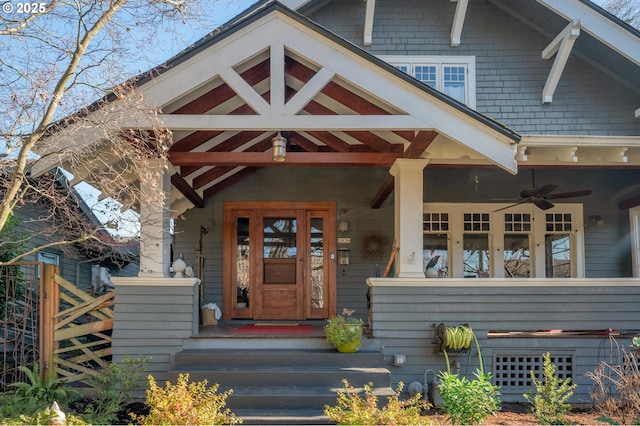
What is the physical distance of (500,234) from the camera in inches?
339

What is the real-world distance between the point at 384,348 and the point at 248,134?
3.61 metres

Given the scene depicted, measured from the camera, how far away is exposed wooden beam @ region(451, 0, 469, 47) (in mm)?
7844

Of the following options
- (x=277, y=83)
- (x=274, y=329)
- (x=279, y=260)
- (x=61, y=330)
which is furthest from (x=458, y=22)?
(x=61, y=330)

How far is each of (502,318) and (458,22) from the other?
15.0 ft

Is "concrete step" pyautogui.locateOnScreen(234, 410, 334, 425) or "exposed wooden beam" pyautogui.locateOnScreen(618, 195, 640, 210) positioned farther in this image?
"exposed wooden beam" pyautogui.locateOnScreen(618, 195, 640, 210)

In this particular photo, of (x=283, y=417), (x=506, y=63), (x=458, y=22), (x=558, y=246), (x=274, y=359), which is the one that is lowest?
(x=283, y=417)

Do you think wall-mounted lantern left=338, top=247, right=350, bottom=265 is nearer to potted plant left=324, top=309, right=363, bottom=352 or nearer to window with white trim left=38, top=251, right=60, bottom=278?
potted plant left=324, top=309, right=363, bottom=352

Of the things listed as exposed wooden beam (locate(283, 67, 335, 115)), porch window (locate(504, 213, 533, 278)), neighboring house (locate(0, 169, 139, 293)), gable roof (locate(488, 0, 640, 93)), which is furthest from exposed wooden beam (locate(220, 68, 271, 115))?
porch window (locate(504, 213, 533, 278))

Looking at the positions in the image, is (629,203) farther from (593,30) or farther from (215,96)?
(215,96)

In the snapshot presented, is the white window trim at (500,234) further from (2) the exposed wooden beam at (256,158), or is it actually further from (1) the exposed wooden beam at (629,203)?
(2) the exposed wooden beam at (256,158)

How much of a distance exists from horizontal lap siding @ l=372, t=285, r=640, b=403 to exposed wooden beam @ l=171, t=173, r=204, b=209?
9.75 ft

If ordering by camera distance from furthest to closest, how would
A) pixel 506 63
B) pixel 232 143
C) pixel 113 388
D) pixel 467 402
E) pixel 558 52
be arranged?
1. pixel 506 63
2. pixel 558 52
3. pixel 232 143
4. pixel 113 388
5. pixel 467 402

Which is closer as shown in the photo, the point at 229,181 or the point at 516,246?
the point at 229,181

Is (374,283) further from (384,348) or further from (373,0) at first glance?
(373,0)
